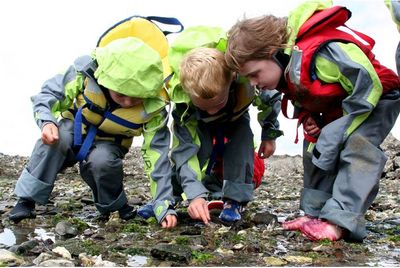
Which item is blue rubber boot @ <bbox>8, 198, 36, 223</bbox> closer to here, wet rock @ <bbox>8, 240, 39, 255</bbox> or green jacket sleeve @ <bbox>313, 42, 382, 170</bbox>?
wet rock @ <bbox>8, 240, 39, 255</bbox>

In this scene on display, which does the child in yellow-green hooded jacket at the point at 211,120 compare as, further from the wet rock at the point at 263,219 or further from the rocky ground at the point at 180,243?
the rocky ground at the point at 180,243

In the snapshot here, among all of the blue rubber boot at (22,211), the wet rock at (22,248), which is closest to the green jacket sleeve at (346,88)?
the wet rock at (22,248)

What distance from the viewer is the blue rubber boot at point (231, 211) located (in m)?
5.37

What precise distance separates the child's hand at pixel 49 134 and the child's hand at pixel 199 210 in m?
1.49

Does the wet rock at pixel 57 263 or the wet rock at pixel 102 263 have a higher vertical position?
the wet rock at pixel 57 263

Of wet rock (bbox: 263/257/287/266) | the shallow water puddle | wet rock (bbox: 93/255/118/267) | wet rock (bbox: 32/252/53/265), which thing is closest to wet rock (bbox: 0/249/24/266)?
wet rock (bbox: 32/252/53/265)

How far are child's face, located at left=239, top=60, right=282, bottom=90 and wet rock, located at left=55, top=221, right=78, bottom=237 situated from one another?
2.10 metres

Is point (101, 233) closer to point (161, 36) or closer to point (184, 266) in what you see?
point (184, 266)

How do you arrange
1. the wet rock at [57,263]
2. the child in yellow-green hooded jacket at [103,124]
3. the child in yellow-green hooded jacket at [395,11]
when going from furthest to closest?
the child in yellow-green hooded jacket at [103,124]
the child in yellow-green hooded jacket at [395,11]
the wet rock at [57,263]

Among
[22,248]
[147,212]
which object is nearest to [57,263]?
→ [22,248]

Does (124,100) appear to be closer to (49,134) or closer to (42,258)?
(49,134)

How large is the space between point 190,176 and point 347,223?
161 cm

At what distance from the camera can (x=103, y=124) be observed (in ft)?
18.1

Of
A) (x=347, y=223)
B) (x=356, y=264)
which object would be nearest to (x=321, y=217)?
(x=347, y=223)
